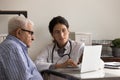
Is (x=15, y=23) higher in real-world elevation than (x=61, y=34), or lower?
higher

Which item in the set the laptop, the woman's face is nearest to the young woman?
the woman's face

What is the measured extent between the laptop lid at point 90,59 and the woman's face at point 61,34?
0.72 meters

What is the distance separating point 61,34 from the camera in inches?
113

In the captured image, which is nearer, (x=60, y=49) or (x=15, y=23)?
(x=15, y=23)

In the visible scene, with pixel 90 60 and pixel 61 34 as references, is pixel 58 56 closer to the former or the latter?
pixel 61 34

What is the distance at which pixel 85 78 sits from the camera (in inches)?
73.6

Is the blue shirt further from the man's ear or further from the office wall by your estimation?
the office wall

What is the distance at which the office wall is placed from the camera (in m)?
Result: 3.27

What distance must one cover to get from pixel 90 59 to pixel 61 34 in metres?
0.81

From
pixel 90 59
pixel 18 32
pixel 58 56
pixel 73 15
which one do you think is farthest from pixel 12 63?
pixel 73 15

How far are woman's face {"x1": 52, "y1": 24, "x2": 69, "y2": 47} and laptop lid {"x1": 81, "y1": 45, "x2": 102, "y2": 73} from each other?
28.3 inches

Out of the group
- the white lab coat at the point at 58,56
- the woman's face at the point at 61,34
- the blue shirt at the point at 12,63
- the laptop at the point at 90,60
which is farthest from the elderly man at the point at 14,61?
the woman's face at the point at 61,34

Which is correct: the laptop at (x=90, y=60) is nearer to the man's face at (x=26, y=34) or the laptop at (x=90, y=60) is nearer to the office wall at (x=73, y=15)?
the man's face at (x=26, y=34)

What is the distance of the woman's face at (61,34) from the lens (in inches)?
113
